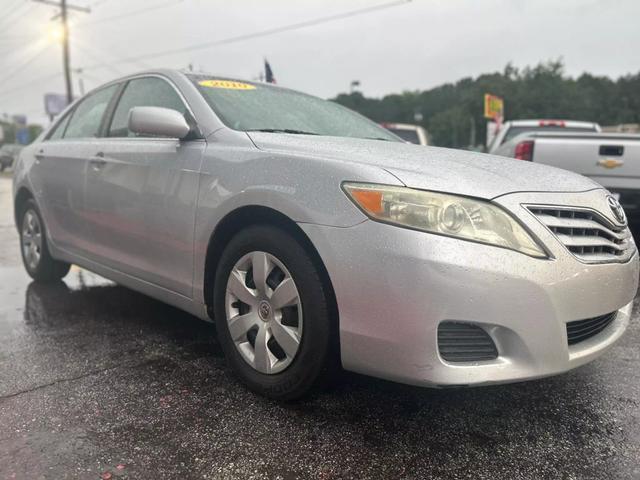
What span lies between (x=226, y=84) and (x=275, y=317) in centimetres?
164

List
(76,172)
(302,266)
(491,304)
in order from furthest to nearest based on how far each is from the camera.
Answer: (76,172) < (302,266) < (491,304)

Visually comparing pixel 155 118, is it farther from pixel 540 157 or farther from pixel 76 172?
pixel 540 157

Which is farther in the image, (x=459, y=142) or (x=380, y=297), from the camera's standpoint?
(x=459, y=142)

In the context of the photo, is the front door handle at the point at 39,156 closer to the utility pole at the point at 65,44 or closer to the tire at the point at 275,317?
the tire at the point at 275,317

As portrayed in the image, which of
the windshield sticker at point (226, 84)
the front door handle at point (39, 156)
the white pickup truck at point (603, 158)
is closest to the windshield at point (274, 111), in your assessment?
the windshield sticker at point (226, 84)

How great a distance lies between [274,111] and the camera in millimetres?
3195

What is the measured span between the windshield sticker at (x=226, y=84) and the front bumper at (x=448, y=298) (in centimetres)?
152

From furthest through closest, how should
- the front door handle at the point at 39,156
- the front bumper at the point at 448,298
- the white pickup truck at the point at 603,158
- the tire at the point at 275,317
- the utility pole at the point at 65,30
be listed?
the utility pole at the point at 65,30 < the white pickup truck at the point at 603,158 < the front door handle at the point at 39,156 < the tire at the point at 275,317 < the front bumper at the point at 448,298

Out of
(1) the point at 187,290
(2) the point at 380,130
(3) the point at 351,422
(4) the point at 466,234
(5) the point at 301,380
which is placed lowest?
(3) the point at 351,422

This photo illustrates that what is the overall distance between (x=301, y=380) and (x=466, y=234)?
92 cm

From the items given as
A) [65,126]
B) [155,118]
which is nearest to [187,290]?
[155,118]

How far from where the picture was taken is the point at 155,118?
2.77 meters

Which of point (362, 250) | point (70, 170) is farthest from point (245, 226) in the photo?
point (70, 170)

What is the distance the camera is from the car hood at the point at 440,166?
205 centimetres
